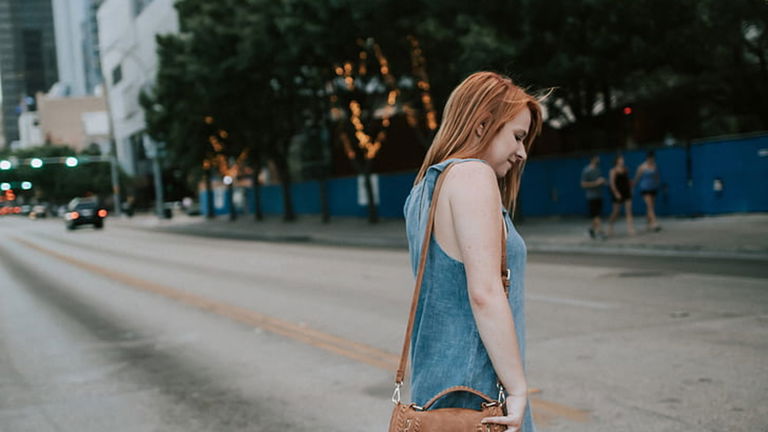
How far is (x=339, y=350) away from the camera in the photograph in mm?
7867

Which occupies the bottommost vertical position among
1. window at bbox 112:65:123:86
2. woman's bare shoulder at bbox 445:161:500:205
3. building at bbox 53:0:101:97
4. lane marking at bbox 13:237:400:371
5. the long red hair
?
lane marking at bbox 13:237:400:371

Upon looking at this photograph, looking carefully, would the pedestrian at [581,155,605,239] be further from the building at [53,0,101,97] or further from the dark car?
the building at [53,0,101,97]

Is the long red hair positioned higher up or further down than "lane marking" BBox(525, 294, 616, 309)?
higher up

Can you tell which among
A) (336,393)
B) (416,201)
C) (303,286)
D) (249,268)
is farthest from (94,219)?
(416,201)

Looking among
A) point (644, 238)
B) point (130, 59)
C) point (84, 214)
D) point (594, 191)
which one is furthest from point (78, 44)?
point (644, 238)

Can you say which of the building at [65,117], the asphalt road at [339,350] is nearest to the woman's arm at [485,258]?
the asphalt road at [339,350]

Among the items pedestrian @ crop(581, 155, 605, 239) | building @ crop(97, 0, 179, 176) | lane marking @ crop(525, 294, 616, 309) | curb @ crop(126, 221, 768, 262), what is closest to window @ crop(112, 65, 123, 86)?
building @ crop(97, 0, 179, 176)

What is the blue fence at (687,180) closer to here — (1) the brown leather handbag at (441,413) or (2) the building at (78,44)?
(1) the brown leather handbag at (441,413)

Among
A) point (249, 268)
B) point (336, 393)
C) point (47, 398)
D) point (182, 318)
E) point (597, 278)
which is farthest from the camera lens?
point (249, 268)

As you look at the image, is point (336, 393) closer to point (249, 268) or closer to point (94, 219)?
point (249, 268)

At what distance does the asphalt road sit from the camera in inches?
219

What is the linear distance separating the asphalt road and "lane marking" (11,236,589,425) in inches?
1.0

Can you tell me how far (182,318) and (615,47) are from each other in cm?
1551

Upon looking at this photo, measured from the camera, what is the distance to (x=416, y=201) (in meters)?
2.37
